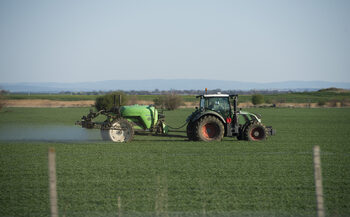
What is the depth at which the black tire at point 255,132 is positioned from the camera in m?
17.9

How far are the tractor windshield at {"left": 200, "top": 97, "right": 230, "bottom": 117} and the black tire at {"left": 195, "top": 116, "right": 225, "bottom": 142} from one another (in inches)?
24.8

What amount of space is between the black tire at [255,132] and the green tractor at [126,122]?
3407mm

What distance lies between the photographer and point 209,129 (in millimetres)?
17750

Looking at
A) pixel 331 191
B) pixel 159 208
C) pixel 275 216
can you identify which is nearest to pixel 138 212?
pixel 159 208

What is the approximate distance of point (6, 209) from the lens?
7.82 meters

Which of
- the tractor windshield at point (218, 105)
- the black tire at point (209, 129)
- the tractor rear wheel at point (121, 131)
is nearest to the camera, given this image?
the black tire at point (209, 129)

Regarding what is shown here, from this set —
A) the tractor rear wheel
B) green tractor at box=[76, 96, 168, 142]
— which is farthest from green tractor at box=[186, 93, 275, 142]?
the tractor rear wheel

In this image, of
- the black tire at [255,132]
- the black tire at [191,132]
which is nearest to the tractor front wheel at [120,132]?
the black tire at [191,132]

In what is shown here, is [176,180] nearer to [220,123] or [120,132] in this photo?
[220,123]

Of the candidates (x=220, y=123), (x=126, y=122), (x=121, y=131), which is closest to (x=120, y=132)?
(x=121, y=131)

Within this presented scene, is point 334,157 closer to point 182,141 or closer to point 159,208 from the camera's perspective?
point 182,141

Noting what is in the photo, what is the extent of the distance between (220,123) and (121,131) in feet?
13.2

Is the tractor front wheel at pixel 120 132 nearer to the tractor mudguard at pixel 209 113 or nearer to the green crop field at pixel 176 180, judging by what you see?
the green crop field at pixel 176 180

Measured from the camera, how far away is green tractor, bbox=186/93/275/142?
1745 centimetres
